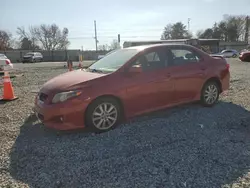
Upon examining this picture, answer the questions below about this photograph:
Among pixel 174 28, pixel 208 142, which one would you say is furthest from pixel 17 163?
pixel 174 28

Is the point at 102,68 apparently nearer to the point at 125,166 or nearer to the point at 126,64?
the point at 126,64

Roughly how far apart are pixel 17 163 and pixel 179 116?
3.16m

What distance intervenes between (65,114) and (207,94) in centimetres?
338

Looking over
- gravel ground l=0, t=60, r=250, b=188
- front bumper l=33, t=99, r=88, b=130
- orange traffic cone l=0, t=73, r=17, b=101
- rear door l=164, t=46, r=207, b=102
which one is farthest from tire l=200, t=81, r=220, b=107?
orange traffic cone l=0, t=73, r=17, b=101

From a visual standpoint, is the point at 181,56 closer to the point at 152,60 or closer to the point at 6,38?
the point at 152,60

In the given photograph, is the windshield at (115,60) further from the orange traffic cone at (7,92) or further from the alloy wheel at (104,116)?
the orange traffic cone at (7,92)

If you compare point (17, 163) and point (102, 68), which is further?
point (102, 68)

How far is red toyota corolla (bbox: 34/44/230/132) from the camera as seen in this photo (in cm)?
408

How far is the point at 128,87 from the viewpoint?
4.43 metres

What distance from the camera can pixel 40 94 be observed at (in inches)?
176

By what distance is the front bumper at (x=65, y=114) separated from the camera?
158 inches

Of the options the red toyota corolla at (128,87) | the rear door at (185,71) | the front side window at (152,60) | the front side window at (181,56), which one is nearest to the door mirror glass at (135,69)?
the red toyota corolla at (128,87)

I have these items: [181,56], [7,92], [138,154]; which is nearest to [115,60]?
[181,56]

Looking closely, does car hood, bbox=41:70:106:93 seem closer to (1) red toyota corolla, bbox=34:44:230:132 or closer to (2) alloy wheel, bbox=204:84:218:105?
(1) red toyota corolla, bbox=34:44:230:132
